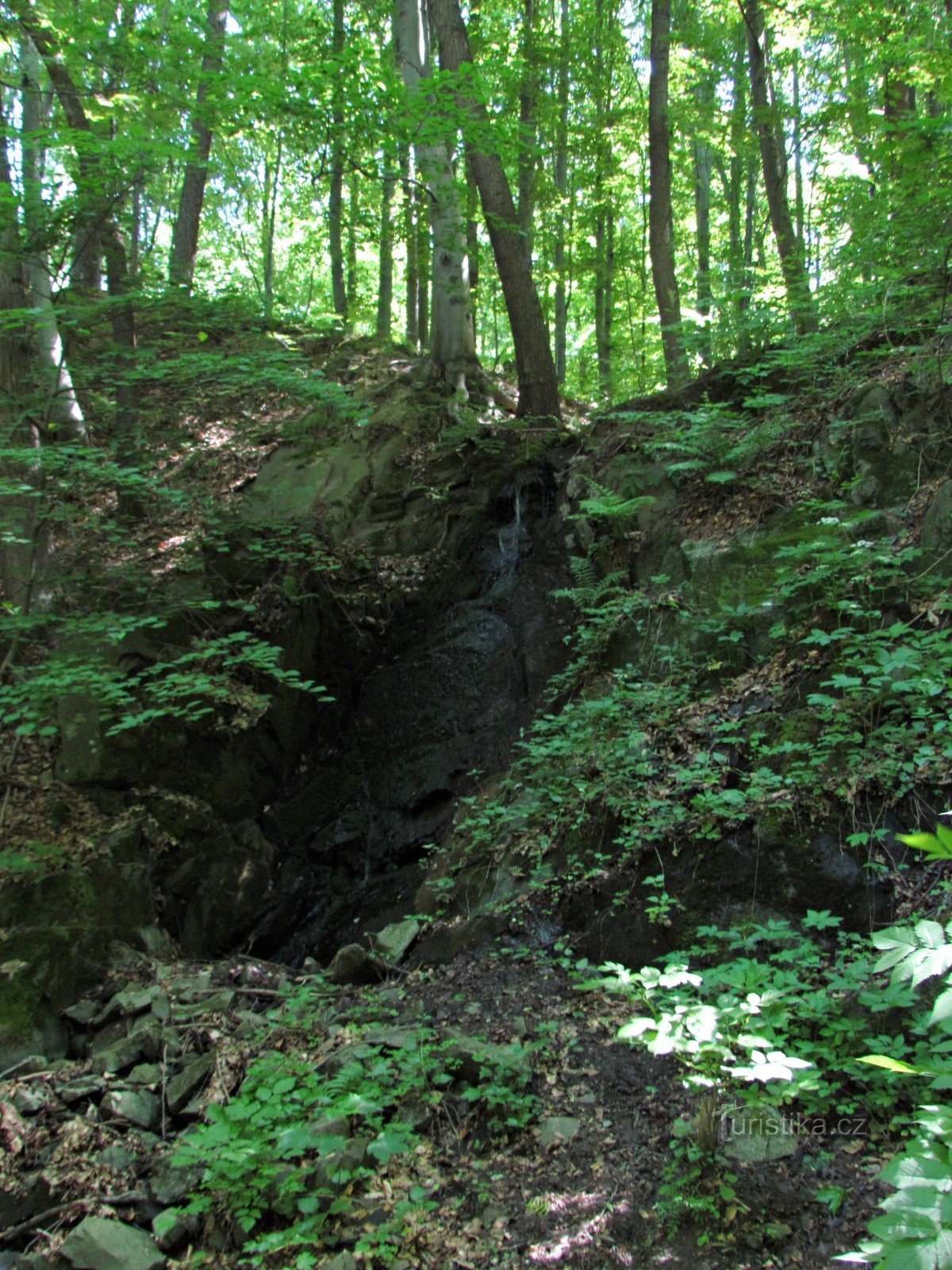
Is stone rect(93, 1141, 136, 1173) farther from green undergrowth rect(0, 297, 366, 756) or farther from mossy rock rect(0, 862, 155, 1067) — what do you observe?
green undergrowth rect(0, 297, 366, 756)

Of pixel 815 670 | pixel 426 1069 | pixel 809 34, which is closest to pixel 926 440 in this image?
pixel 815 670

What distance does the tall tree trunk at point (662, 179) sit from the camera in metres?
11.6

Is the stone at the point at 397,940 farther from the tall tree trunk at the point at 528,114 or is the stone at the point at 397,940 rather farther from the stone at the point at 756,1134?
the tall tree trunk at the point at 528,114

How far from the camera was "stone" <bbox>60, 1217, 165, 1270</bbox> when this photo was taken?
3.10 m

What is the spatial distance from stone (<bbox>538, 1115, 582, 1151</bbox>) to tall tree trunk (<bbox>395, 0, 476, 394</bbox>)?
9.53 m

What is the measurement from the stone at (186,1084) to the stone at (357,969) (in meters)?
1.21

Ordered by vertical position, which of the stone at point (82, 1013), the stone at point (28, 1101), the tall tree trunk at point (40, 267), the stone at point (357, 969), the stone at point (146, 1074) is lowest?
the stone at point (82, 1013)

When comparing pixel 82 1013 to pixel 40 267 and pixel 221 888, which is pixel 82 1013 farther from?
pixel 40 267

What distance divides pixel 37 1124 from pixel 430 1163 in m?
2.31

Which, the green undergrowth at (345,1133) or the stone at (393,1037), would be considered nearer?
the green undergrowth at (345,1133)

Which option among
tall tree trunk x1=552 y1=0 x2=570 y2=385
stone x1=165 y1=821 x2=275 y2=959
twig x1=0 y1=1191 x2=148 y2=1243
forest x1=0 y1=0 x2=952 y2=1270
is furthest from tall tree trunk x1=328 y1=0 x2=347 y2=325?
twig x1=0 y1=1191 x2=148 y2=1243

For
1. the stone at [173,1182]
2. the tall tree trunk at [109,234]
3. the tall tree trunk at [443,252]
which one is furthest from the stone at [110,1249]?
the tall tree trunk at [443,252]

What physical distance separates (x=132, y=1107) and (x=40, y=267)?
20.6ft

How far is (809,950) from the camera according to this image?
3801 mm
